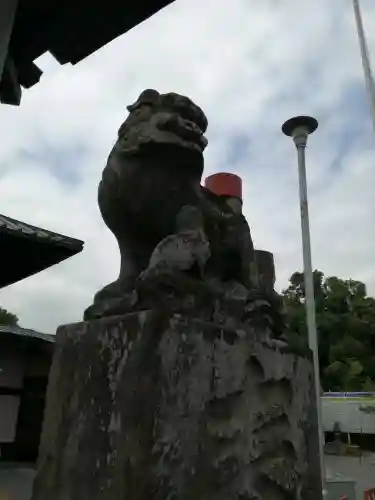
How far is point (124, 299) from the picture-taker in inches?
76.6

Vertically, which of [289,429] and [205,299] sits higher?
[205,299]

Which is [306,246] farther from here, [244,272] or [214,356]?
[214,356]

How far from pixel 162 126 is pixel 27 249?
408cm

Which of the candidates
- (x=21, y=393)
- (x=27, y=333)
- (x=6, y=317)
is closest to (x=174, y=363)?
(x=27, y=333)

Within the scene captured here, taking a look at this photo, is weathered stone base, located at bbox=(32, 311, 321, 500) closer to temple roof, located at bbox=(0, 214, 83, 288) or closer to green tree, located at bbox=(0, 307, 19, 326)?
temple roof, located at bbox=(0, 214, 83, 288)

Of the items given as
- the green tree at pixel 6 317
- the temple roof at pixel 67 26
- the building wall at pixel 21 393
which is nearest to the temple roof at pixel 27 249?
the building wall at pixel 21 393

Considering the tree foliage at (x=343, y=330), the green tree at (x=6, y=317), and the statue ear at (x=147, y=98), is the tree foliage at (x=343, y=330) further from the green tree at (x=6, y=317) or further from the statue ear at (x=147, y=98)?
the statue ear at (x=147, y=98)

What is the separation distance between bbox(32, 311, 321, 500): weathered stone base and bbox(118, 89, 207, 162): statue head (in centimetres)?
76

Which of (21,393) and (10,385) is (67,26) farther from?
(21,393)

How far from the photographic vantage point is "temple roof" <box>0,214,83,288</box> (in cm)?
562

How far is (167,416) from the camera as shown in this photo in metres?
1.63

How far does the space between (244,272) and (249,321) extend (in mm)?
311

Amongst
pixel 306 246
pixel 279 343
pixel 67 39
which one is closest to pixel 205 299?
pixel 279 343

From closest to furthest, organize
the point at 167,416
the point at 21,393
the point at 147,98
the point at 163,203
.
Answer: the point at 167,416 < the point at 163,203 < the point at 147,98 < the point at 21,393
